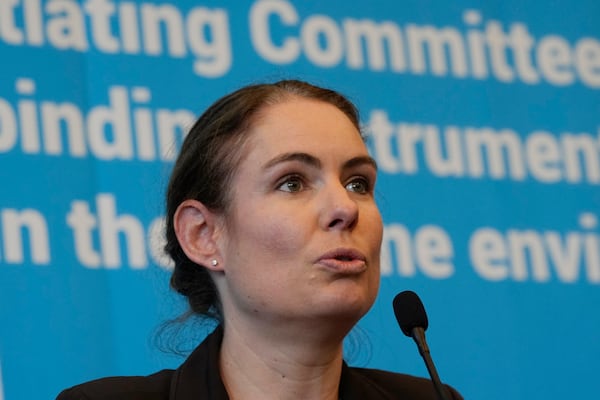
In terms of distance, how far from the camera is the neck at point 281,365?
78.2 inches

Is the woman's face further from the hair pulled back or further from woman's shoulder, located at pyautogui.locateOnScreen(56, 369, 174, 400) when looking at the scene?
woman's shoulder, located at pyautogui.locateOnScreen(56, 369, 174, 400)

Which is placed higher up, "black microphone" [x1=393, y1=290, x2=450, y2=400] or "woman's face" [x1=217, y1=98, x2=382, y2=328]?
"woman's face" [x1=217, y1=98, x2=382, y2=328]

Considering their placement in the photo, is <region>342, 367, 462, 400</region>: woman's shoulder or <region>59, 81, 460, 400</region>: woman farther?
<region>342, 367, 462, 400</region>: woman's shoulder

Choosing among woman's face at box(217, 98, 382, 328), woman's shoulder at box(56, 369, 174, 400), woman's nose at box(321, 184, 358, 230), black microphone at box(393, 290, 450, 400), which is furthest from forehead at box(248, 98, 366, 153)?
woman's shoulder at box(56, 369, 174, 400)

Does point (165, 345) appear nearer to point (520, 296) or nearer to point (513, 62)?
point (520, 296)

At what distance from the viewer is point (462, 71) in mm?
3150

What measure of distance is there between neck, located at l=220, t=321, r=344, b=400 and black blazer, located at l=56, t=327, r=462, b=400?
0.04m

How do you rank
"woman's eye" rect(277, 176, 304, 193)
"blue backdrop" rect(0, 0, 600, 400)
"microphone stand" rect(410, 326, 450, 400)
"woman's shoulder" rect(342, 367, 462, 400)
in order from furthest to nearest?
1. "blue backdrop" rect(0, 0, 600, 400)
2. "woman's shoulder" rect(342, 367, 462, 400)
3. "woman's eye" rect(277, 176, 304, 193)
4. "microphone stand" rect(410, 326, 450, 400)

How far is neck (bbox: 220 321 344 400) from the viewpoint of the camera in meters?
1.99

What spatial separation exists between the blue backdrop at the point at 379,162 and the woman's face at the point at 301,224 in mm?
568

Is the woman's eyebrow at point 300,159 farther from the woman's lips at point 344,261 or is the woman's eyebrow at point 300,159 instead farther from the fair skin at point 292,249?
the woman's lips at point 344,261

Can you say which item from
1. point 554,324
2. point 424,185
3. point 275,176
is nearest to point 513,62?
point 424,185

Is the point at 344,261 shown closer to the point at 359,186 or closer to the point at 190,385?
the point at 359,186

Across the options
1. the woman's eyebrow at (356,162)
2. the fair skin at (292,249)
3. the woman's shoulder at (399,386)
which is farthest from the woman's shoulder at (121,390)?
the woman's eyebrow at (356,162)
